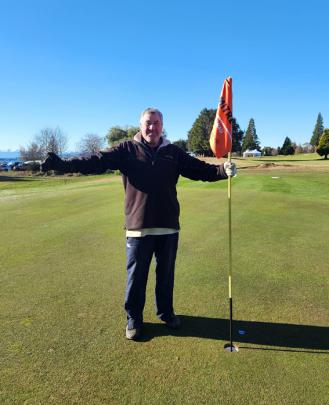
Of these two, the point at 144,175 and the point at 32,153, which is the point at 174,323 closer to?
the point at 144,175

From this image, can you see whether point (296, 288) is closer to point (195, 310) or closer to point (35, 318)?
point (195, 310)

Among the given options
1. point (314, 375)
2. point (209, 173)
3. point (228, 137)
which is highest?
point (228, 137)

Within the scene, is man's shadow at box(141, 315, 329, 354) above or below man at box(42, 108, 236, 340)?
below

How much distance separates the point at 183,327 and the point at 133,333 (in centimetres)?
58

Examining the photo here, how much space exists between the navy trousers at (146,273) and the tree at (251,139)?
99.6 m

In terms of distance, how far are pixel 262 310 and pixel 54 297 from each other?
257cm

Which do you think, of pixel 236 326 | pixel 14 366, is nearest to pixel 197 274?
pixel 236 326

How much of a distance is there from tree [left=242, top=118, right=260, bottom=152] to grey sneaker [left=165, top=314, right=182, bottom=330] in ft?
327

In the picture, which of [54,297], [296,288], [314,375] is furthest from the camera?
[296,288]

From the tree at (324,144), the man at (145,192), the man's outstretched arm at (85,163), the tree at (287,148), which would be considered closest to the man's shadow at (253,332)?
the man at (145,192)

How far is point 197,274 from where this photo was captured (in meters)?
5.50

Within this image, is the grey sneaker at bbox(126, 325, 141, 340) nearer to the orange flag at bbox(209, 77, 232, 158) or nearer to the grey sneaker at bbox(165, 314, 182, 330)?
the grey sneaker at bbox(165, 314, 182, 330)

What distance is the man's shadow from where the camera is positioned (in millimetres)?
3726

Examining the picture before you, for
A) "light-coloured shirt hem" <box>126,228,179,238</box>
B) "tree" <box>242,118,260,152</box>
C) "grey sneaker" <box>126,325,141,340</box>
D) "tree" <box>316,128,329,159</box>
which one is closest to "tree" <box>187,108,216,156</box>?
"tree" <box>242,118,260,152</box>
